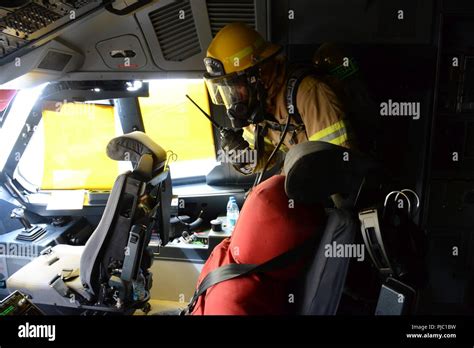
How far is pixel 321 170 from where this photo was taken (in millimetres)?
771

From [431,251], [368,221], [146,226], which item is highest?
[368,221]

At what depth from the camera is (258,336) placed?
0.99 m

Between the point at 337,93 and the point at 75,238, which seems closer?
the point at 337,93

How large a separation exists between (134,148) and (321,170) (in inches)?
46.8

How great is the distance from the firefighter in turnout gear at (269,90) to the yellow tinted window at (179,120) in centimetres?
98

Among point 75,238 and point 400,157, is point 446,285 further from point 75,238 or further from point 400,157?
point 75,238

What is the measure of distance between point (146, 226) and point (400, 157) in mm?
1412

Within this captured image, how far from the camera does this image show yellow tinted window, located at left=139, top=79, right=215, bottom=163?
8.81 feet

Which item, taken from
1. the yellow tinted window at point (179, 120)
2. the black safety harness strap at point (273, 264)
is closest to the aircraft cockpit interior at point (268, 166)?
the black safety harness strap at point (273, 264)

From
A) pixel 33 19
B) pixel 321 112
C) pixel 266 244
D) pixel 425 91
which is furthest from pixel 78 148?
pixel 425 91

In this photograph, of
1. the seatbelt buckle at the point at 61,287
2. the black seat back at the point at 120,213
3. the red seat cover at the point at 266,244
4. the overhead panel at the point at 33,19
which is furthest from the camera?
the seatbelt buckle at the point at 61,287

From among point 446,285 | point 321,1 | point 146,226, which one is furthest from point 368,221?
point 446,285

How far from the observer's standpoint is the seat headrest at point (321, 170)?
0.76 metres

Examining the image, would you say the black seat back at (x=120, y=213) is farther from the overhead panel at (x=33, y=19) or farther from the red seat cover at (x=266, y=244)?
the red seat cover at (x=266, y=244)
